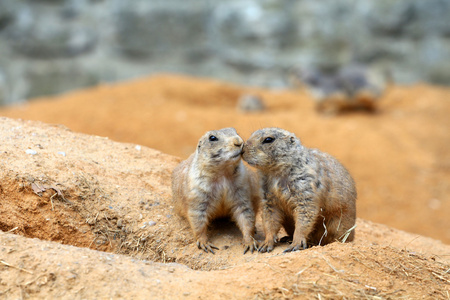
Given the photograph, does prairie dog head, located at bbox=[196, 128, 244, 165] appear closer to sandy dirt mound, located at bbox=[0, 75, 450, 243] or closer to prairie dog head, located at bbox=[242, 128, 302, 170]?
prairie dog head, located at bbox=[242, 128, 302, 170]

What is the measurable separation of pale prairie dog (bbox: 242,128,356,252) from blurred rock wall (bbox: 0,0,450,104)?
32.5ft

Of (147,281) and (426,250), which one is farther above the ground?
(147,281)

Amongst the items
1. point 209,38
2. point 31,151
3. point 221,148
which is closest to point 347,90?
point 209,38

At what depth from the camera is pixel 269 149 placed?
4.76 metres

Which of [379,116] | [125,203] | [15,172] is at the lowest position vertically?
[379,116]

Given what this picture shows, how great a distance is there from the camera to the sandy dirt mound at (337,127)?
9945 mm

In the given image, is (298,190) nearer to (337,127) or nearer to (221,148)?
(221,148)

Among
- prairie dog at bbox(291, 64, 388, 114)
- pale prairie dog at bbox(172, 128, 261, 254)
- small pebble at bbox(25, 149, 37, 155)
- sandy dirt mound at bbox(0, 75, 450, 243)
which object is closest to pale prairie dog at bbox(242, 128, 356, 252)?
pale prairie dog at bbox(172, 128, 261, 254)

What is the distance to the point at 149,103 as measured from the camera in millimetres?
12125

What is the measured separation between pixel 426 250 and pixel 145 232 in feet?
10.2

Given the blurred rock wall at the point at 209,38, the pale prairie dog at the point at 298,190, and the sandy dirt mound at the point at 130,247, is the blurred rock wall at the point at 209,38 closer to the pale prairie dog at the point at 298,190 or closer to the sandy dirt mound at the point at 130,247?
the sandy dirt mound at the point at 130,247

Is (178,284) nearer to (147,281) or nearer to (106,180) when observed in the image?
(147,281)

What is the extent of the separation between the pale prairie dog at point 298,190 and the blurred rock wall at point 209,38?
991 centimetres

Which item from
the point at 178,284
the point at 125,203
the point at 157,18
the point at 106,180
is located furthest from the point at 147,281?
the point at 157,18
